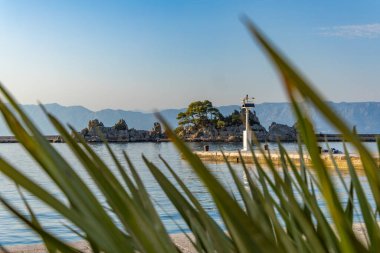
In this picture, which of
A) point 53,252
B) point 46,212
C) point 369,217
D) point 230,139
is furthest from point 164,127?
point 230,139

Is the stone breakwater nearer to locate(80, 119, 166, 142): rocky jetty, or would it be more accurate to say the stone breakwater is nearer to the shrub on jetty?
locate(80, 119, 166, 142): rocky jetty

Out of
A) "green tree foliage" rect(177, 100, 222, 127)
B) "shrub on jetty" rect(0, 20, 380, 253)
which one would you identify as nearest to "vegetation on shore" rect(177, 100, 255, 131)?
"green tree foliage" rect(177, 100, 222, 127)

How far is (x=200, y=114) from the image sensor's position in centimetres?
10081

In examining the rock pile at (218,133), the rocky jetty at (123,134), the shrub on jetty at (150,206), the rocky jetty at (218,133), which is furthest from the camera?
the rocky jetty at (123,134)

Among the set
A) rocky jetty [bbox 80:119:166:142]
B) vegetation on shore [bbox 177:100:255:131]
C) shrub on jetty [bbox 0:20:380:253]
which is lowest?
shrub on jetty [bbox 0:20:380:253]

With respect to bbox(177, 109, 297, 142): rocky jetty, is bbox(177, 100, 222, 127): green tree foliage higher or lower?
higher

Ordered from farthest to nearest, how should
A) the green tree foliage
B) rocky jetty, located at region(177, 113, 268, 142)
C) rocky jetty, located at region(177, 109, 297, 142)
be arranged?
the green tree foliage
rocky jetty, located at region(177, 113, 268, 142)
rocky jetty, located at region(177, 109, 297, 142)

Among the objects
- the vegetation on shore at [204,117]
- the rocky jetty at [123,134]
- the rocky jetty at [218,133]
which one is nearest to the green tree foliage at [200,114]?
the vegetation on shore at [204,117]

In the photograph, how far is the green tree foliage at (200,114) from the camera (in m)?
99.7

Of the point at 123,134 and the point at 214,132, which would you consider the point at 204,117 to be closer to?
the point at 214,132

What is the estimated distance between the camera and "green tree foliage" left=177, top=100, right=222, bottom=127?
99688 millimetres

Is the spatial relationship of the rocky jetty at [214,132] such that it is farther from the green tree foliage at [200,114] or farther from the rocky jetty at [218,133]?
the green tree foliage at [200,114]

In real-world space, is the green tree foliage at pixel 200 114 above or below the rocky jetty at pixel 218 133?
above

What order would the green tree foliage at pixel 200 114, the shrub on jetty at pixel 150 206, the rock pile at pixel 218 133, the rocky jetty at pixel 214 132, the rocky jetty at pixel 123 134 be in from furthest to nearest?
1. the rocky jetty at pixel 123 134
2. the green tree foliage at pixel 200 114
3. the rocky jetty at pixel 214 132
4. the rock pile at pixel 218 133
5. the shrub on jetty at pixel 150 206
